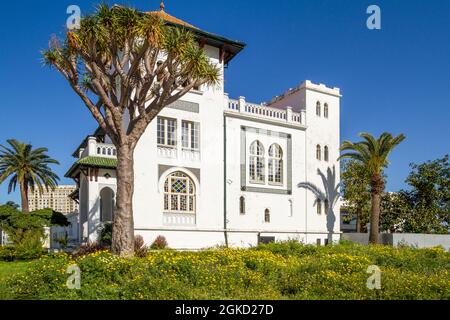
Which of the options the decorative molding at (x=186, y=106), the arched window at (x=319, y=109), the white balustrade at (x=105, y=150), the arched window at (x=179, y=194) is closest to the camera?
the white balustrade at (x=105, y=150)

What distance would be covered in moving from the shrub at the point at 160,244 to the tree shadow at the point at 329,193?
1323cm

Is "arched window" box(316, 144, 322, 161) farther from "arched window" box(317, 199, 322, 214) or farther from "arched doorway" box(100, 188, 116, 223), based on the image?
"arched doorway" box(100, 188, 116, 223)

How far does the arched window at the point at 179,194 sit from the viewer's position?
26688 millimetres

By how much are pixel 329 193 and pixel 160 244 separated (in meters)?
15.8

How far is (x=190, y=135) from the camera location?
1097 inches

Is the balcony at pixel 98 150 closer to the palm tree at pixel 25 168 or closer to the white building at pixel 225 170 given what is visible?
the white building at pixel 225 170

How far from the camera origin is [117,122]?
17000 millimetres

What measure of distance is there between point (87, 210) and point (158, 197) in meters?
4.35

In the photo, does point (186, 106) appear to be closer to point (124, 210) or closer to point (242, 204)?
point (242, 204)

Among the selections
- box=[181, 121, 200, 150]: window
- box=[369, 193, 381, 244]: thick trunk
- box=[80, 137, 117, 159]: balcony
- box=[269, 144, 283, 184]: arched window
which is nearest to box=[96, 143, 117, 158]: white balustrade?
box=[80, 137, 117, 159]: balcony

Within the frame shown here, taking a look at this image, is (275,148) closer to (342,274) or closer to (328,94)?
(328,94)

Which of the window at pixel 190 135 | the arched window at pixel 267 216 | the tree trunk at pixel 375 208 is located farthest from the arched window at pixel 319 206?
the window at pixel 190 135

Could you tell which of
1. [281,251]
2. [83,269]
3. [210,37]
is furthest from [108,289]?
[210,37]
